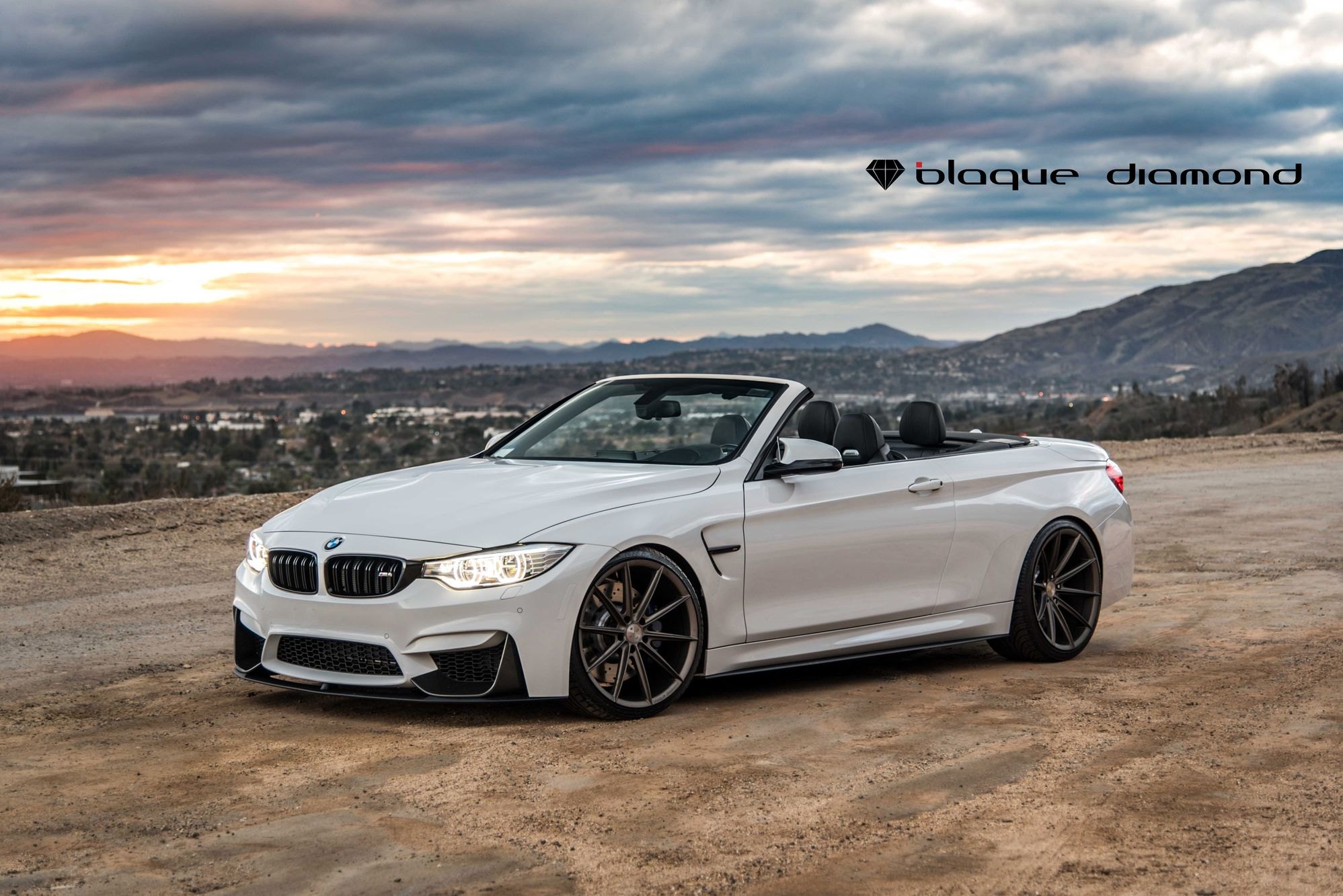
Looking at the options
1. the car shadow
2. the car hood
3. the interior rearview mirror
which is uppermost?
the interior rearview mirror

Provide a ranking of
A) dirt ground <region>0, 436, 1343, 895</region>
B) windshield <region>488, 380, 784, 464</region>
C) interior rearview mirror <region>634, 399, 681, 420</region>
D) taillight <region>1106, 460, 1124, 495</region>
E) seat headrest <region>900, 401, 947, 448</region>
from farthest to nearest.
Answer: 1. taillight <region>1106, 460, 1124, 495</region>
2. seat headrest <region>900, 401, 947, 448</region>
3. interior rearview mirror <region>634, 399, 681, 420</region>
4. windshield <region>488, 380, 784, 464</region>
5. dirt ground <region>0, 436, 1343, 895</region>

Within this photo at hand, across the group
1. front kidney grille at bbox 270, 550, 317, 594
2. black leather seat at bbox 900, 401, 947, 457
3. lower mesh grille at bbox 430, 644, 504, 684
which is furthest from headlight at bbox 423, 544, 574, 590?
black leather seat at bbox 900, 401, 947, 457

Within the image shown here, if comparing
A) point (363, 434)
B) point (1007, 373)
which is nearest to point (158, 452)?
point (363, 434)

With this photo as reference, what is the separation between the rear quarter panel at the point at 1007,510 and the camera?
8156 millimetres

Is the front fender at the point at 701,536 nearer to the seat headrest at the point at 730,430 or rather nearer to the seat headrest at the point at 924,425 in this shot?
the seat headrest at the point at 730,430

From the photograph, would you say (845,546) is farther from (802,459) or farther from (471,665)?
(471,665)

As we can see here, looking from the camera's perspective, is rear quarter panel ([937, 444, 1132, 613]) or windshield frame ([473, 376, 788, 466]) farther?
rear quarter panel ([937, 444, 1132, 613])

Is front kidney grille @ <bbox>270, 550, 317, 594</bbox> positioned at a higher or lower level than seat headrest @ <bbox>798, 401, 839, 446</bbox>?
lower

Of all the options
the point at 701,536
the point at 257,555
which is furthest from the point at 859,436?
the point at 257,555

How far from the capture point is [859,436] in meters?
8.00

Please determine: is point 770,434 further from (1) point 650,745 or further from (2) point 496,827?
(2) point 496,827

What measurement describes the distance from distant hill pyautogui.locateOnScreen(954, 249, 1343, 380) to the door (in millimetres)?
102362

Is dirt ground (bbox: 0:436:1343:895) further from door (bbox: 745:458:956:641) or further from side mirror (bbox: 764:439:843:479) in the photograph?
side mirror (bbox: 764:439:843:479)

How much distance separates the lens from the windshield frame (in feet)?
24.7
